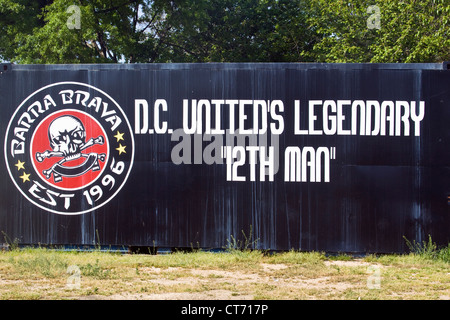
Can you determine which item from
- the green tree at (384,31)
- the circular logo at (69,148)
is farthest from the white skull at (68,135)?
the green tree at (384,31)

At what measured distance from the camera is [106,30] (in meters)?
23.0

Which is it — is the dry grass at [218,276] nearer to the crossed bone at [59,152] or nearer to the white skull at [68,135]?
the crossed bone at [59,152]

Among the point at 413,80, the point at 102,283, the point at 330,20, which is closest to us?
the point at 102,283

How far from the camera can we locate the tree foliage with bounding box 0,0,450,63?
1920 cm

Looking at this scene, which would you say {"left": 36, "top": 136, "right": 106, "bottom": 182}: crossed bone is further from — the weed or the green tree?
the green tree

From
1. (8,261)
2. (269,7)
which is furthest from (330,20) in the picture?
(8,261)

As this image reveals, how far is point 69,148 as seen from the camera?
30.4 feet

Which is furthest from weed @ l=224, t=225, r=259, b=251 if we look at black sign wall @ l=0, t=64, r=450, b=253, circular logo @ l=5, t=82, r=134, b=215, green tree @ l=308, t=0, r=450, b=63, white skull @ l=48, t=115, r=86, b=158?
green tree @ l=308, t=0, r=450, b=63

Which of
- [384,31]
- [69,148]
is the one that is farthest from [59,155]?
[384,31]

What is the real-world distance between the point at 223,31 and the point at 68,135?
61.4 feet

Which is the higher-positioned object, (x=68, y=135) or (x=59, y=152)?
(x=68, y=135)

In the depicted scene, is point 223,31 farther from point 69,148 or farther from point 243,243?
point 243,243

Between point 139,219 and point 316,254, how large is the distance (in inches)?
116

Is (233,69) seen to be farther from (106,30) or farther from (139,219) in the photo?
(106,30)
